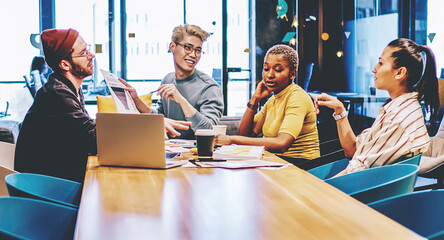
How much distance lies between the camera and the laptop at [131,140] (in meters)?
1.77

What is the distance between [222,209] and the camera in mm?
1225

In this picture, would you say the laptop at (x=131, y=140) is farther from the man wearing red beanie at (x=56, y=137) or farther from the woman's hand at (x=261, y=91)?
the woman's hand at (x=261, y=91)

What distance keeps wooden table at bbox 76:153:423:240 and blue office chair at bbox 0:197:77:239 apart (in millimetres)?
134

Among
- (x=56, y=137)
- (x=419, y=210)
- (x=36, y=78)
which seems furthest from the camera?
(x=36, y=78)

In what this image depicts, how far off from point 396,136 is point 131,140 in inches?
46.1

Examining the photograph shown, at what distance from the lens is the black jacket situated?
2279 mm

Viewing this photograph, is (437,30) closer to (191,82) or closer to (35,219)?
(191,82)

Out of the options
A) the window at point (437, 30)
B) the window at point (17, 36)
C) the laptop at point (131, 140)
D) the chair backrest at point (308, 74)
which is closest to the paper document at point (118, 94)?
the laptop at point (131, 140)

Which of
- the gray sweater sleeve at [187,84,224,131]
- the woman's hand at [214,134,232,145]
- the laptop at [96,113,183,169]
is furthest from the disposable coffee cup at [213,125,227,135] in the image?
the laptop at [96,113,183,169]

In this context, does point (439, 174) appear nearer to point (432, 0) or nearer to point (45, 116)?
point (432, 0)

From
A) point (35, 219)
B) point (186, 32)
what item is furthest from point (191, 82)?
point (35, 219)

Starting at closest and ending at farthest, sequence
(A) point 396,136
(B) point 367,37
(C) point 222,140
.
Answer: (A) point 396,136 < (C) point 222,140 < (B) point 367,37

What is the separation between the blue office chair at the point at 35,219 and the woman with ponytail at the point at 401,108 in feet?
4.21

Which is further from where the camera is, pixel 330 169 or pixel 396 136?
pixel 330 169
